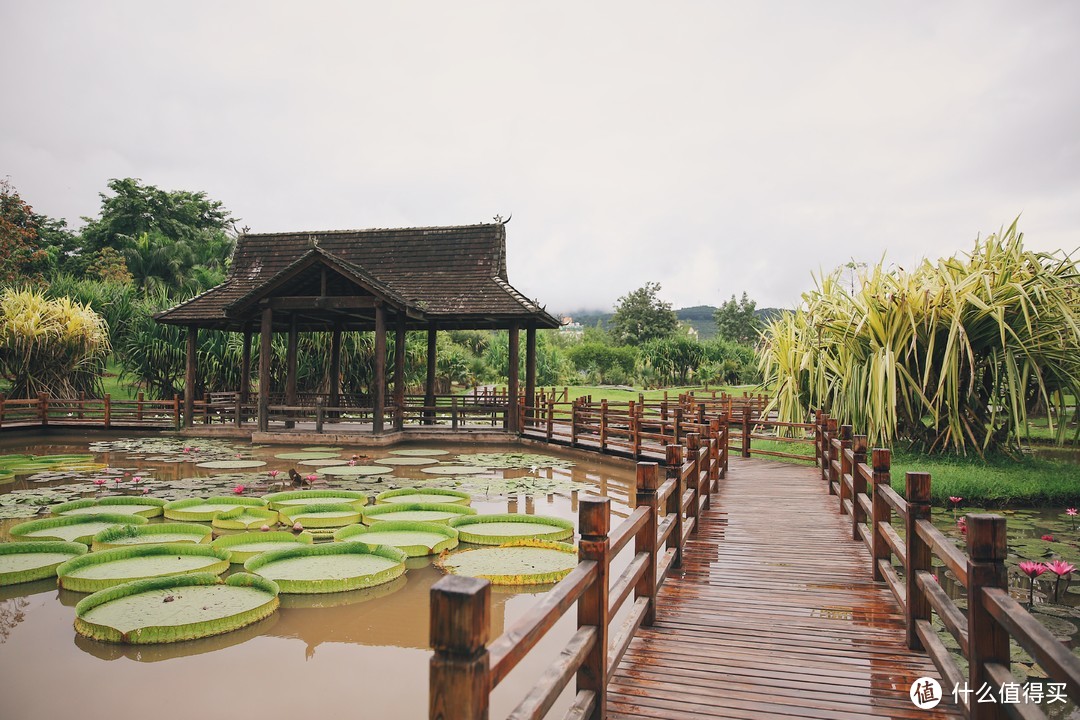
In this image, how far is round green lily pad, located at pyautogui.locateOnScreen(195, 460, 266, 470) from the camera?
1030 centimetres

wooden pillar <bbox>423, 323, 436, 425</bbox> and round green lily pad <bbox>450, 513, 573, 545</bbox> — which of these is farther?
wooden pillar <bbox>423, 323, 436, 425</bbox>

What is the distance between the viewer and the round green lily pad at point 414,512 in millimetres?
6895

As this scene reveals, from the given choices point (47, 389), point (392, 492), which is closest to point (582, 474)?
point (392, 492)

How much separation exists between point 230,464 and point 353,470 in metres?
1.98

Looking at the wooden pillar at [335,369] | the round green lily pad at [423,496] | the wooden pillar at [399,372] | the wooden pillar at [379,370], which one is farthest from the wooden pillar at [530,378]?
the round green lily pad at [423,496]

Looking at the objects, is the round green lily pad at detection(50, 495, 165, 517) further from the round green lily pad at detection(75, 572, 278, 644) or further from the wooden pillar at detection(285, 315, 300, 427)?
the wooden pillar at detection(285, 315, 300, 427)

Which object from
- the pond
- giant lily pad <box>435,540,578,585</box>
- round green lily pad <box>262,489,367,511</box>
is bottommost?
the pond

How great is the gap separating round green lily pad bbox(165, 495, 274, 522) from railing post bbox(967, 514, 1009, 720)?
6.39m

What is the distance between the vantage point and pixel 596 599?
261 cm

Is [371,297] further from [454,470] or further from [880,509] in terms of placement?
[880,509]

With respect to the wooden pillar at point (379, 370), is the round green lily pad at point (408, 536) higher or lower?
lower

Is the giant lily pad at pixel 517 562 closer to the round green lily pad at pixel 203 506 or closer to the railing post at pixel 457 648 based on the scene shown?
the round green lily pad at pixel 203 506

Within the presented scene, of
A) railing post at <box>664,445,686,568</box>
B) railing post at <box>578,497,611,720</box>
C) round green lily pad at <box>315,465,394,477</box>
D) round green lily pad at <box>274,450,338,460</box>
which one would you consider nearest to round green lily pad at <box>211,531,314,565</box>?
railing post at <box>664,445,686,568</box>

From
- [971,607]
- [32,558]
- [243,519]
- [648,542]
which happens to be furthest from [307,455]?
[971,607]
